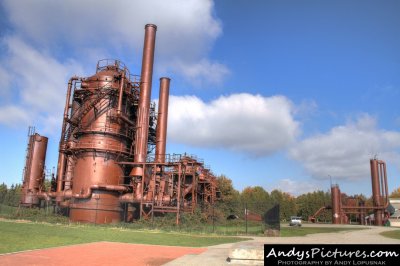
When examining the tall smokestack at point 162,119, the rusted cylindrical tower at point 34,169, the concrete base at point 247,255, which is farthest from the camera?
the tall smokestack at point 162,119

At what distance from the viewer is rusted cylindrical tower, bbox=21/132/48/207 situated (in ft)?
138

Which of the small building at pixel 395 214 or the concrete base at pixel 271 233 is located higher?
the small building at pixel 395 214

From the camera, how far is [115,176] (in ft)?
127

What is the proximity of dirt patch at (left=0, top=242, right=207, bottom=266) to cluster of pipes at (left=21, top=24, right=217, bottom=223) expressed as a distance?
19189 millimetres

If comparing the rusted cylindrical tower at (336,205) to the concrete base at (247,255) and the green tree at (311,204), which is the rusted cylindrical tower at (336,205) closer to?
the green tree at (311,204)

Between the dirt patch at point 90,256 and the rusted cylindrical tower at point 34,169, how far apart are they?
1181 inches

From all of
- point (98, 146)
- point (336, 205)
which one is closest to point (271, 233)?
point (98, 146)

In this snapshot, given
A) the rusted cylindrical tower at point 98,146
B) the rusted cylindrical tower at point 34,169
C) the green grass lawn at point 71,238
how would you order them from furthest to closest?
the rusted cylindrical tower at point 34,169 → the rusted cylindrical tower at point 98,146 → the green grass lawn at point 71,238

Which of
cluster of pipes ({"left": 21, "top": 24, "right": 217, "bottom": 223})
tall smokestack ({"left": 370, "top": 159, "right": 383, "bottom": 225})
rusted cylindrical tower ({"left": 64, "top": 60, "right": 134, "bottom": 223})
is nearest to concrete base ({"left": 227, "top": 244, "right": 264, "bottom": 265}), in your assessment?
cluster of pipes ({"left": 21, "top": 24, "right": 217, "bottom": 223})

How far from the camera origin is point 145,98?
41344 mm

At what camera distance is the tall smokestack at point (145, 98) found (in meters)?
39.5

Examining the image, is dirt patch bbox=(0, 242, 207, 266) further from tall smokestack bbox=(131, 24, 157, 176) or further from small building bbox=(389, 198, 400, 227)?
small building bbox=(389, 198, 400, 227)

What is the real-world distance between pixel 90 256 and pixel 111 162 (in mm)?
26222

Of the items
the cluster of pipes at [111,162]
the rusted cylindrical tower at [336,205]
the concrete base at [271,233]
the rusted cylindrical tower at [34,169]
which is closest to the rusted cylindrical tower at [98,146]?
the cluster of pipes at [111,162]
